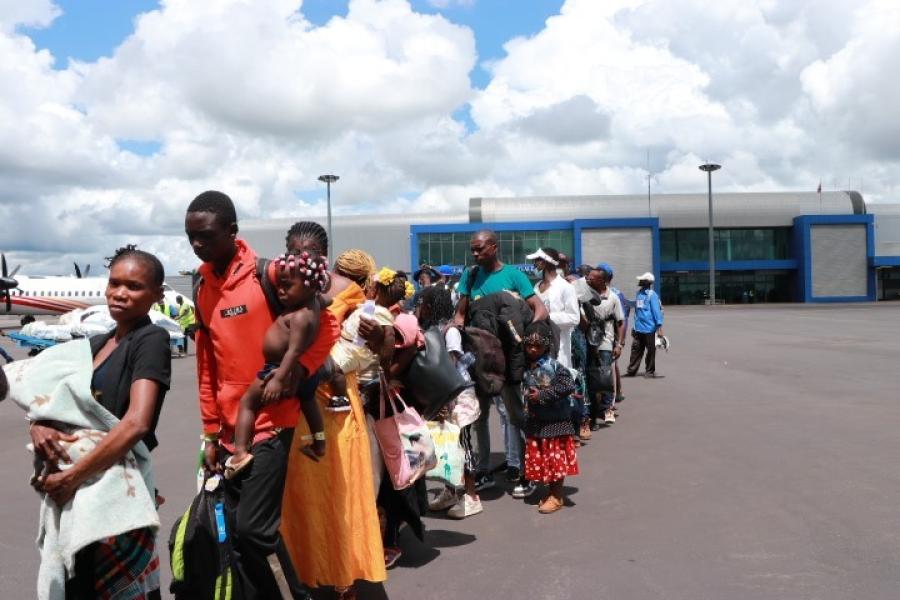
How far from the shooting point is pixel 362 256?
148 inches

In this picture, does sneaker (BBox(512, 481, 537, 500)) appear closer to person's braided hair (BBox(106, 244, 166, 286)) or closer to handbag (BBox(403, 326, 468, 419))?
handbag (BBox(403, 326, 468, 419))

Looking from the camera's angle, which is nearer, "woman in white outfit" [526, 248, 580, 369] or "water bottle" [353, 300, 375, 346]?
"water bottle" [353, 300, 375, 346]

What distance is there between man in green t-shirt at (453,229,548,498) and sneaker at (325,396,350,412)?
2139mm

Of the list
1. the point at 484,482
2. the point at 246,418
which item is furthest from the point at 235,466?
the point at 484,482

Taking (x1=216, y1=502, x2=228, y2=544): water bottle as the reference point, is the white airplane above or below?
above

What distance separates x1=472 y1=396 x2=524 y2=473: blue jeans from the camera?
546 cm

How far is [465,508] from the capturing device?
4.89 meters

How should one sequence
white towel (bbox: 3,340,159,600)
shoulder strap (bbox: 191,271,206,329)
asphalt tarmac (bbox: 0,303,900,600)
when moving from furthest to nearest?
asphalt tarmac (bbox: 0,303,900,600) → shoulder strap (bbox: 191,271,206,329) → white towel (bbox: 3,340,159,600)

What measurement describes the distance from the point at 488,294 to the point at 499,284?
142mm

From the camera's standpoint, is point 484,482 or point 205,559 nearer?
point 205,559

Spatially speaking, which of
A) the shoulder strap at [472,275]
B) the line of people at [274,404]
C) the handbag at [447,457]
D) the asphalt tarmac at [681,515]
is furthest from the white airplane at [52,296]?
the line of people at [274,404]

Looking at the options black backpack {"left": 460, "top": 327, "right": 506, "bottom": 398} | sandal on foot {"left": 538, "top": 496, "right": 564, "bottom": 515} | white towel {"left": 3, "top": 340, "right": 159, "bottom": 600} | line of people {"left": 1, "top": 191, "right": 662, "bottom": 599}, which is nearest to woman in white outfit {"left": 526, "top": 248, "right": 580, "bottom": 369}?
black backpack {"left": 460, "top": 327, "right": 506, "bottom": 398}

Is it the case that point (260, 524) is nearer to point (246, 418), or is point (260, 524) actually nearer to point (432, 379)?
point (246, 418)

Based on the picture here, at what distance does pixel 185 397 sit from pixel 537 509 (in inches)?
281
